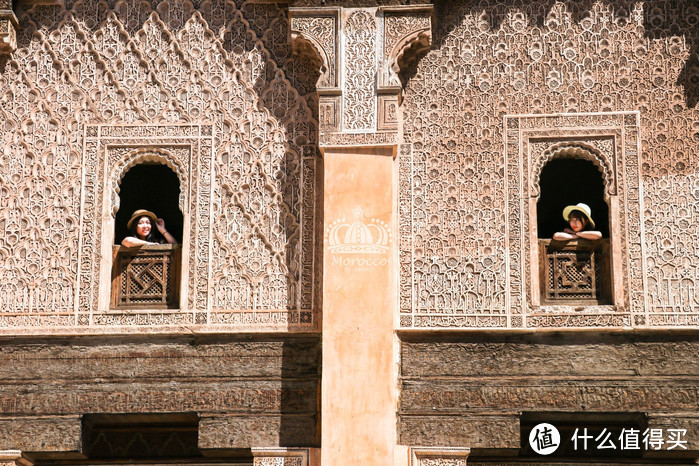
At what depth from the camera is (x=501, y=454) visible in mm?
8969

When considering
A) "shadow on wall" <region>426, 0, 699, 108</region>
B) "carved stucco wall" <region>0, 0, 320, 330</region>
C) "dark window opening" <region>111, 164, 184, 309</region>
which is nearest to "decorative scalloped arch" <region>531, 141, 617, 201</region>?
"shadow on wall" <region>426, 0, 699, 108</region>

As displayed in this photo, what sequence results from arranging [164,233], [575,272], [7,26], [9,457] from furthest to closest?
[7,26], [164,233], [575,272], [9,457]

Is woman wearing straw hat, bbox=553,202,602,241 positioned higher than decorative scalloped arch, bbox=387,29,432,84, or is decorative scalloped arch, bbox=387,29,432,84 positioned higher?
decorative scalloped arch, bbox=387,29,432,84

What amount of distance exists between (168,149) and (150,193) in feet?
4.41

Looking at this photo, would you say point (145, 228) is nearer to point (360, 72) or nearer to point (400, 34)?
point (360, 72)

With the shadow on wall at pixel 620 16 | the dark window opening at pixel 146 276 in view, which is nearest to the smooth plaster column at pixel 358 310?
the dark window opening at pixel 146 276

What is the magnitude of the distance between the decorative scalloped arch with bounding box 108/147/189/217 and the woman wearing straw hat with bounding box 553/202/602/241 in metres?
2.73

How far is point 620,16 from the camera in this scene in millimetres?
9688

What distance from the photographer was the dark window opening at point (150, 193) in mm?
10758

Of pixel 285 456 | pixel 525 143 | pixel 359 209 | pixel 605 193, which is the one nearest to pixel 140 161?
pixel 359 209

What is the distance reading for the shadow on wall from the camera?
9.57m

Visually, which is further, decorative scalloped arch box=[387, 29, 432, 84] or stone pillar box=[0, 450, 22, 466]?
decorative scalloped arch box=[387, 29, 432, 84]

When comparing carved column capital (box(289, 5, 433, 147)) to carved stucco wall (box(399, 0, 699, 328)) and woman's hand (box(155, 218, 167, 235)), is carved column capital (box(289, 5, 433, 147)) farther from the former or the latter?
woman's hand (box(155, 218, 167, 235))

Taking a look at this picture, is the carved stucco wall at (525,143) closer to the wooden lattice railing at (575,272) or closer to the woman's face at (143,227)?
the wooden lattice railing at (575,272)
